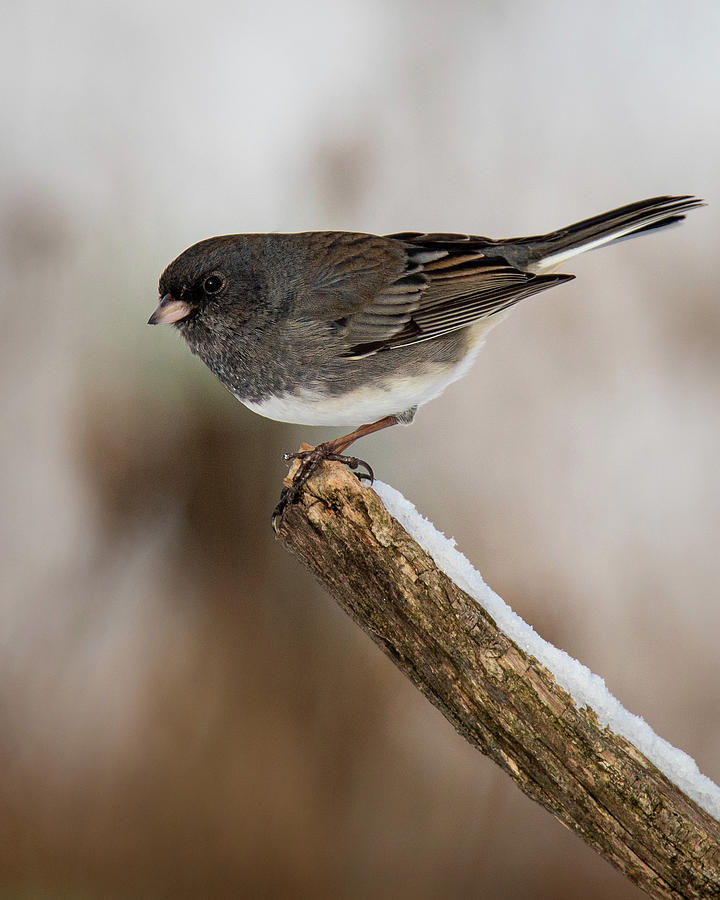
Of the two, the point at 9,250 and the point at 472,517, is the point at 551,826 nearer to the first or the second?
the point at 472,517

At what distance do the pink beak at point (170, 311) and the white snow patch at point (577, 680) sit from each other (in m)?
0.49

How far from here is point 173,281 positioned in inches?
61.6

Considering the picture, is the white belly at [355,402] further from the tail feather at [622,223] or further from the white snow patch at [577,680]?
the tail feather at [622,223]

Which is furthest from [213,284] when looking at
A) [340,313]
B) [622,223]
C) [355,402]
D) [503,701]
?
[503,701]

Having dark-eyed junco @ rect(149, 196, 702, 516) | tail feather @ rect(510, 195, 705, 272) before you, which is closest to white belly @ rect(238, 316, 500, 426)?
dark-eyed junco @ rect(149, 196, 702, 516)

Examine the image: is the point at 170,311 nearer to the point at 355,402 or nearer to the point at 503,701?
the point at 355,402

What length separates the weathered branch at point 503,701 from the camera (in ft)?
3.90

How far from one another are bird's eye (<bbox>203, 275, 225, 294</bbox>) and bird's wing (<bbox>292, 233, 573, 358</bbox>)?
0.49 feet

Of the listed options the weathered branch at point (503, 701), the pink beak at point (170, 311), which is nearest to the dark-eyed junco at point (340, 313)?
the pink beak at point (170, 311)

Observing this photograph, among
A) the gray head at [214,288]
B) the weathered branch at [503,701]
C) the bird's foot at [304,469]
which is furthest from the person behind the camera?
the gray head at [214,288]

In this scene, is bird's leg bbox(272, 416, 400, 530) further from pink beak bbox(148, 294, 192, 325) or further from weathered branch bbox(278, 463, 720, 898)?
pink beak bbox(148, 294, 192, 325)

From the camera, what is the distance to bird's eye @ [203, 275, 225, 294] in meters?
1.57

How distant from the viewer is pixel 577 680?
129 centimetres

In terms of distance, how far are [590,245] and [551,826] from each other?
1305 mm
